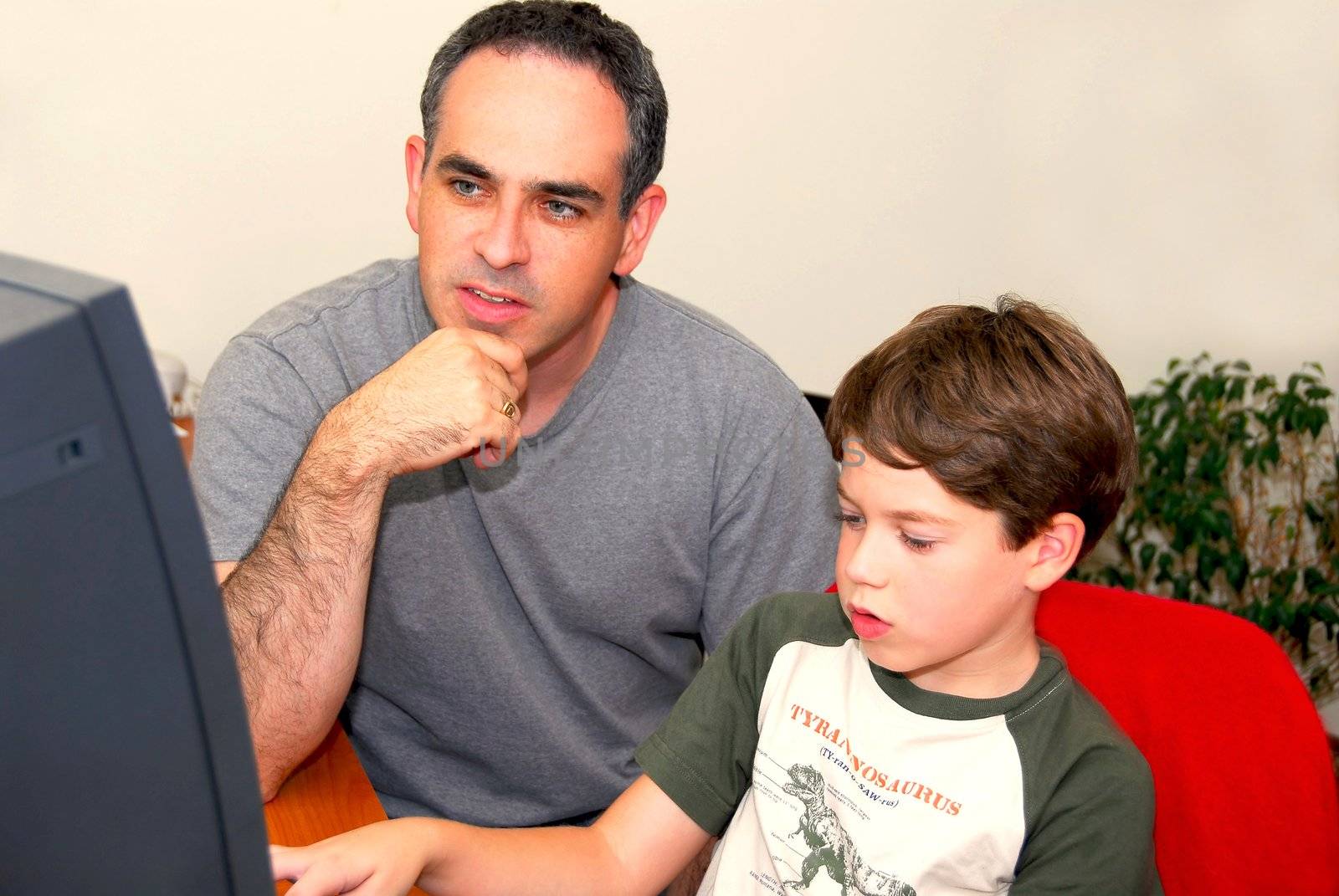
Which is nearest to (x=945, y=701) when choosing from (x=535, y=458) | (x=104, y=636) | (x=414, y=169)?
(x=535, y=458)

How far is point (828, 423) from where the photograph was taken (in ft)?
3.69

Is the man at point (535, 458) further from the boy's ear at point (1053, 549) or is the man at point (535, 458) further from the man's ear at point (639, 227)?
the boy's ear at point (1053, 549)

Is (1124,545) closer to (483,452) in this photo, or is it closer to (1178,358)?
(1178,358)

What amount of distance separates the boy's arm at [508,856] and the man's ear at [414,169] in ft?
2.30

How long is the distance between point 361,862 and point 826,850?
376mm

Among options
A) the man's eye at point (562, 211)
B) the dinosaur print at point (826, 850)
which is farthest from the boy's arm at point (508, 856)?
the man's eye at point (562, 211)

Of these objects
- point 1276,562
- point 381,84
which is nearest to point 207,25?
point 381,84

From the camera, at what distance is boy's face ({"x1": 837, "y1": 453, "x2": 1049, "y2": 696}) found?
1008mm

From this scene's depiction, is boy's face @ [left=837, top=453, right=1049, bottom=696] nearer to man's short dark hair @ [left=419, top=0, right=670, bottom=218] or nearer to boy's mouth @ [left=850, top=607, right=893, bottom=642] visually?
boy's mouth @ [left=850, top=607, right=893, bottom=642]

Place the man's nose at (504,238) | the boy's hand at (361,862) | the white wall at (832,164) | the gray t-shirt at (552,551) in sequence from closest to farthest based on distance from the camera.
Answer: the boy's hand at (361,862) < the man's nose at (504,238) < the gray t-shirt at (552,551) < the white wall at (832,164)

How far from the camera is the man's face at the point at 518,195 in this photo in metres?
1.34

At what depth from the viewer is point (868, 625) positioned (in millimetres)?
1026

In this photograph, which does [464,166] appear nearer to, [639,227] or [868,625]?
[639,227]

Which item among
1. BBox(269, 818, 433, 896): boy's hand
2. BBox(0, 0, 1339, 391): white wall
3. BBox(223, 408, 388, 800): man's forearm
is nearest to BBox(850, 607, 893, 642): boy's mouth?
BBox(269, 818, 433, 896): boy's hand
